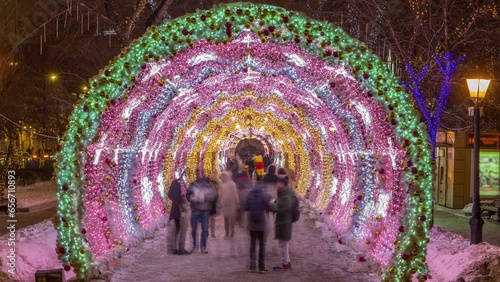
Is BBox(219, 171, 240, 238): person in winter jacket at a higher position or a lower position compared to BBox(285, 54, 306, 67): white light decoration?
lower

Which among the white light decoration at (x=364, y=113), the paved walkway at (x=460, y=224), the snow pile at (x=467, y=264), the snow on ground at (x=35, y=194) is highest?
the white light decoration at (x=364, y=113)

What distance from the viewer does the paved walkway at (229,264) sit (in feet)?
35.9

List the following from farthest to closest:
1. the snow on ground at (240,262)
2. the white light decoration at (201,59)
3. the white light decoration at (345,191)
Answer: the white light decoration at (345,191), the white light decoration at (201,59), the snow on ground at (240,262)

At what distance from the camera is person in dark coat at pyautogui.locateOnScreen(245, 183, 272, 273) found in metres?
10.9

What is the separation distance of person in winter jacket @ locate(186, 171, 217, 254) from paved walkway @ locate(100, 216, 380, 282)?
1.54ft

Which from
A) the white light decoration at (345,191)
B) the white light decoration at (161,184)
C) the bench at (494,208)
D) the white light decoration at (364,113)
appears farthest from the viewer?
the bench at (494,208)

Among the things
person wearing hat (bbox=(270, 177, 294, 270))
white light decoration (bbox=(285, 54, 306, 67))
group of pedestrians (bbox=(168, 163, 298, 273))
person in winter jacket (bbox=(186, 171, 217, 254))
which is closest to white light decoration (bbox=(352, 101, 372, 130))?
white light decoration (bbox=(285, 54, 306, 67))

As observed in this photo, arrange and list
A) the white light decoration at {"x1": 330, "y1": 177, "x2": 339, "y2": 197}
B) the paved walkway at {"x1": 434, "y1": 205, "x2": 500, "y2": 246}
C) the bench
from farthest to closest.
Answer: the bench < the white light decoration at {"x1": 330, "y1": 177, "x2": 339, "y2": 197} < the paved walkway at {"x1": 434, "y1": 205, "x2": 500, "y2": 246}

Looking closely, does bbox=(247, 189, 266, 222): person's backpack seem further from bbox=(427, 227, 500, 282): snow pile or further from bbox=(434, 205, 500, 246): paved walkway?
bbox=(434, 205, 500, 246): paved walkway

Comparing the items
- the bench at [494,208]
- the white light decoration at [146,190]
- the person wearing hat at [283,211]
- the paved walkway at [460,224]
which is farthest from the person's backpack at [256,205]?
the bench at [494,208]

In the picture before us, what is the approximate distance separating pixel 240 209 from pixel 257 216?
4299 mm

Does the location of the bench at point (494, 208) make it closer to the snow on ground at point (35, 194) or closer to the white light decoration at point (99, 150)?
the white light decoration at point (99, 150)

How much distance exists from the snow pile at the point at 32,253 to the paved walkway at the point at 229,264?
1.24 meters

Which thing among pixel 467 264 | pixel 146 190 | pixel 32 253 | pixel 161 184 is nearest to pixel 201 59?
pixel 32 253
